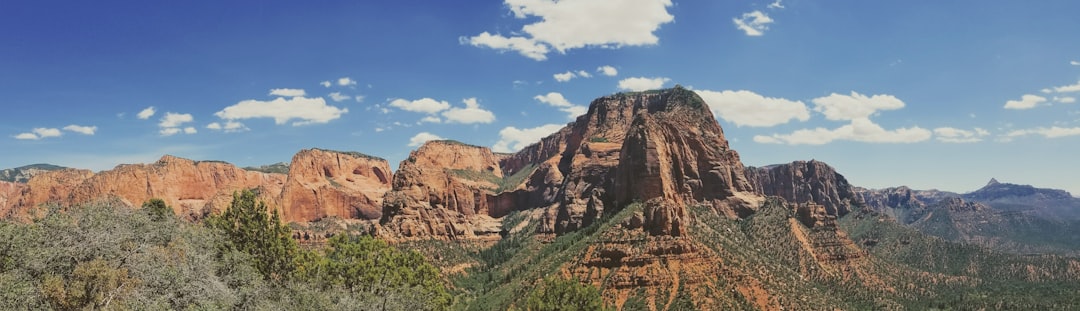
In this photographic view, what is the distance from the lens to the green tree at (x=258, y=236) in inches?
2159

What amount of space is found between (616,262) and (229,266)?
7480cm

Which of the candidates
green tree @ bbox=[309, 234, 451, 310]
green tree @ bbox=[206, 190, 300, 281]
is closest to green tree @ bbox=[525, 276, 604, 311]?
green tree @ bbox=[309, 234, 451, 310]

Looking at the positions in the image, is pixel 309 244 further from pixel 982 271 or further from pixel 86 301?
pixel 982 271

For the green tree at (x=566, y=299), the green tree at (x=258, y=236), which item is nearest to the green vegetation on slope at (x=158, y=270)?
the green tree at (x=258, y=236)

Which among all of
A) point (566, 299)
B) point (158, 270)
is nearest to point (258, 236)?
point (158, 270)

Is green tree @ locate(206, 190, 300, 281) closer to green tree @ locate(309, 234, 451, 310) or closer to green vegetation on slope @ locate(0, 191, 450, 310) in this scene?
green vegetation on slope @ locate(0, 191, 450, 310)

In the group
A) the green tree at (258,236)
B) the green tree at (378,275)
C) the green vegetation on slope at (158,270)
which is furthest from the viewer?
the green tree at (258,236)

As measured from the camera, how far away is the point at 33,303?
27453mm

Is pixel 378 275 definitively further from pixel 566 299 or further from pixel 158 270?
pixel 158 270

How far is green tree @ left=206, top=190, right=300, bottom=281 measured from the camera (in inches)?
2159

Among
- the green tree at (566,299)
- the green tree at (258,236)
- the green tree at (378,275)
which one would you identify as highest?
the green tree at (258,236)

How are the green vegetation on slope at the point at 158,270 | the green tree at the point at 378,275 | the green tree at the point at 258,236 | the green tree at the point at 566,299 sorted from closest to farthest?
the green vegetation on slope at the point at 158,270, the green tree at the point at 378,275, the green tree at the point at 258,236, the green tree at the point at 566,299

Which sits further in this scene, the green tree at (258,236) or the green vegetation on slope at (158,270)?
the green tree at (258,236)

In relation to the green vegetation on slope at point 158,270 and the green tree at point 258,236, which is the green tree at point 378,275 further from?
the green tree at point 258,236
